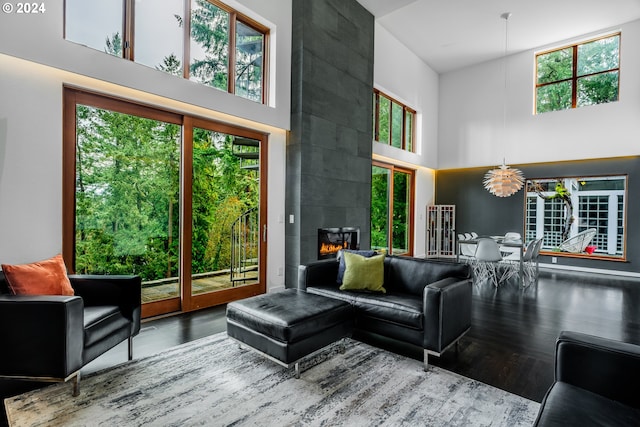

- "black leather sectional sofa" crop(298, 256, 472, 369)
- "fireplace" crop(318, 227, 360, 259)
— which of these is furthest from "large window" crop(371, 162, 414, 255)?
"black leather sectional sofa" crop(298, 256, 472, 369)

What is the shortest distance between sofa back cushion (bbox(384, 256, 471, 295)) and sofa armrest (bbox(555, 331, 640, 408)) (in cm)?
146

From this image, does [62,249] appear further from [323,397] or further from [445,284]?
[445,284]

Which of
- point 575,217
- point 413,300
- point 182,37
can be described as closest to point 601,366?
point 413,300

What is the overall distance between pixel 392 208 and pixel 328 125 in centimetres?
330

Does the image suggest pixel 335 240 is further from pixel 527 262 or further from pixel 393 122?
pixel 527 262

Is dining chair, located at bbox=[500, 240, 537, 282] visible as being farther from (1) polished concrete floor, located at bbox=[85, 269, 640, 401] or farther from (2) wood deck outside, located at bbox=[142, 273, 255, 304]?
(2) wood deck outside, located at bbox=[142, 273, 255, 304]

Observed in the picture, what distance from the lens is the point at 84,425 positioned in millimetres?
1864

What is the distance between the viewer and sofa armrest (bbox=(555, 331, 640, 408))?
1.45 meters

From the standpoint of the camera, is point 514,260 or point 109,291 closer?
point 109,291

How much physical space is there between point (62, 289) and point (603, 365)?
3448mm

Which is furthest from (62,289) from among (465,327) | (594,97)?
(594,97)

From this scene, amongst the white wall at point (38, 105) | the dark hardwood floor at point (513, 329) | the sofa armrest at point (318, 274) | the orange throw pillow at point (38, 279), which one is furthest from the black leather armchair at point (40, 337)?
the sofa armrest at point (318, 274)

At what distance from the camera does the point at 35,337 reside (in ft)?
6.59

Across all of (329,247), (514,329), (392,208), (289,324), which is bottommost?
(514,329)
